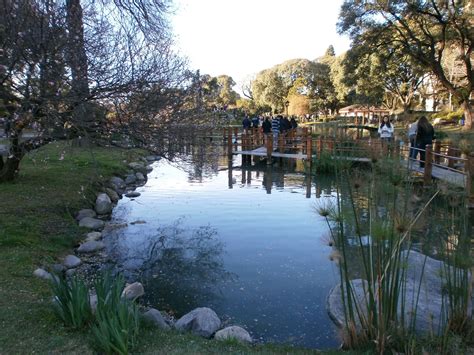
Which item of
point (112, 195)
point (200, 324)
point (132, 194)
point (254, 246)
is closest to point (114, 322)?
point (200, 324)

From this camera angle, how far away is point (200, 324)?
13.9 ft

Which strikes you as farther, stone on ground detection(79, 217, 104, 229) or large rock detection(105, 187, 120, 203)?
large rock detection(105, 187, 120, 203)

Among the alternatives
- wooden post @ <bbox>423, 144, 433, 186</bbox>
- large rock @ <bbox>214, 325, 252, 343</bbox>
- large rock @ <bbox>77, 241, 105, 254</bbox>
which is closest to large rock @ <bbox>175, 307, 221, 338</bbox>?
large rock @ <bbox>214, 325, 252, 343</bbox>

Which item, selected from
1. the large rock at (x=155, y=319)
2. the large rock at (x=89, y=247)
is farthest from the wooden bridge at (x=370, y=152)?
the large rock at (x=89, y=247)

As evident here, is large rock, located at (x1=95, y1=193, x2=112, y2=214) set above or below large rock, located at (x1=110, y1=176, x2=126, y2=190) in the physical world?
below

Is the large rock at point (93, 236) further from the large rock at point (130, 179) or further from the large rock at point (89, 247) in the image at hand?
the large rock at point (130, 179)

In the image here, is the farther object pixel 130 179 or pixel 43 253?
pixel 130 179

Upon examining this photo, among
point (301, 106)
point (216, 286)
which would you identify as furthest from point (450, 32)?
point (301, 106)

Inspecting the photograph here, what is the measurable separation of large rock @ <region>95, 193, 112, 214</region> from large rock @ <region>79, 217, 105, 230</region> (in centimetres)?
101

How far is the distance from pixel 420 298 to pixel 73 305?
11.4 ft

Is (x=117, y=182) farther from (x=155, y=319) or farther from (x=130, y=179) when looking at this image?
(x=155, y=319)

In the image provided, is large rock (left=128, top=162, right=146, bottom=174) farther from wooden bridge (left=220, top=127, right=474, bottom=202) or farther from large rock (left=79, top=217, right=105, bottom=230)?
large rock (left=79, top=217, right=105, bottom=230)

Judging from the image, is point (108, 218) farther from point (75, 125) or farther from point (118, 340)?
point (118, 340)

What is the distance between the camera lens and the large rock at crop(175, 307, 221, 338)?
4.19 meters
